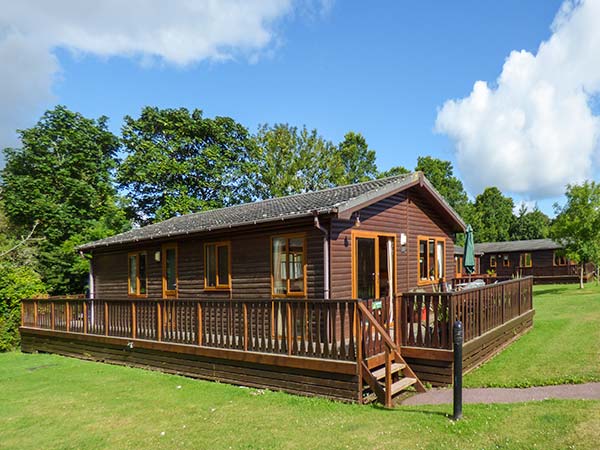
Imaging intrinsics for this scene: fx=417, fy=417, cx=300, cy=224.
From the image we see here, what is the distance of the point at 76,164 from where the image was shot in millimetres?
25219

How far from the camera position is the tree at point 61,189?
22.0 metres

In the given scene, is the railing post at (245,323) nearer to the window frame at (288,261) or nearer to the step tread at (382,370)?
the window frame at (288,261)

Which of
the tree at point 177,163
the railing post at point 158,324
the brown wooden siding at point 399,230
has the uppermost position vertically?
the tree at point 177,163

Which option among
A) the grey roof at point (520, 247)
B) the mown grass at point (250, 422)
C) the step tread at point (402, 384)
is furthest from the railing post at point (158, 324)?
the grey roof at point (520, 247)

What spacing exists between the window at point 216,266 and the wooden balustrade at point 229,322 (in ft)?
4.42

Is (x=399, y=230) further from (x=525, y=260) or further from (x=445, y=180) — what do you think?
(x=445, y=180)

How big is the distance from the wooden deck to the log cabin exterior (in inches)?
959

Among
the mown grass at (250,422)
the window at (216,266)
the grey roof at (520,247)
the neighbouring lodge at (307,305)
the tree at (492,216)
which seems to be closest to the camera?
the mown grass at (250,422)

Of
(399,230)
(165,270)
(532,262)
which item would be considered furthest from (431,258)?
(532,262)

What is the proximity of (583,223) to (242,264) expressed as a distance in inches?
813

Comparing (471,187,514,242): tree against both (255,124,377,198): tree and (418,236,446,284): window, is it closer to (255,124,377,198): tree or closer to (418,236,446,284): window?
(255,124,377,198): tree

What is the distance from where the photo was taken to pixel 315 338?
22.8 ft

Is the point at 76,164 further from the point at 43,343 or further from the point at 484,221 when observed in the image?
the point at 484,221

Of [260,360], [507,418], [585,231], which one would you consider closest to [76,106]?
[260,360]
